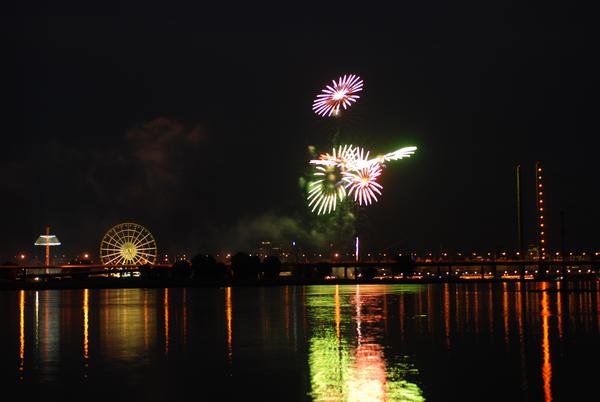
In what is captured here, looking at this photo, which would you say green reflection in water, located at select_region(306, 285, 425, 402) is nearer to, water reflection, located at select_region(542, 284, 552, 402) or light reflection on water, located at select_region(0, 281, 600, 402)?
light reflection on water, located at select_region(0, 281, 600, 402)

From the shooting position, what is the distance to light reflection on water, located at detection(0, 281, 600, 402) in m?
18.1

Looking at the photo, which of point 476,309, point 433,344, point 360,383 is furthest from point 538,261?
point 360,383

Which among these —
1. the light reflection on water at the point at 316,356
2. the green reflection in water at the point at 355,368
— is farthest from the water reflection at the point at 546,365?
the green reflection in water at the point at 355,368

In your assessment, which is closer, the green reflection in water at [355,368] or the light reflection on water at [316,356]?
the green reflection in water at [355,368]

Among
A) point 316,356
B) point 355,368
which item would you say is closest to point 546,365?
point 355,368

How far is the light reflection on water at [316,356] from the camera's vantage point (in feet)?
59.5

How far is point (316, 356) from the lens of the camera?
2381 centimetres

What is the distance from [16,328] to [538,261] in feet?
400

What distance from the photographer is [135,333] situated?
32.3 meters

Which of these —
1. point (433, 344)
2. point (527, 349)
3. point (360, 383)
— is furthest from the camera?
point (433, 344)

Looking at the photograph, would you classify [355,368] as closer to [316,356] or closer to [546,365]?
[316,356]

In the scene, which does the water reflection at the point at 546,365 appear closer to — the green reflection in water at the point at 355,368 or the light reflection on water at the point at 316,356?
the light reflection on water at the point at 316,356

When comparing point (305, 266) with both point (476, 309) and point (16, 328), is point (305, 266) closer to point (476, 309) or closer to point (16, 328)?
point (476, 309)

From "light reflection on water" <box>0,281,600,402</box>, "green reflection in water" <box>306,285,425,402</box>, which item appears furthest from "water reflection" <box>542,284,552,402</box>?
"green reflection in water" <box>306,285,425,402</box>
